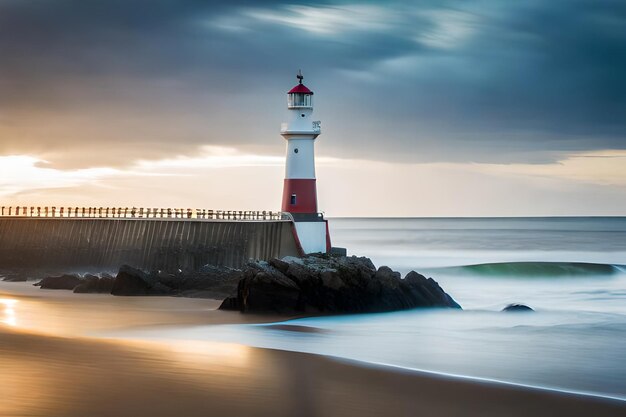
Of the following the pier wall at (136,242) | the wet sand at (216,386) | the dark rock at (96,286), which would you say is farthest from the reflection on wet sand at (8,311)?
the pier wall at (136,242)

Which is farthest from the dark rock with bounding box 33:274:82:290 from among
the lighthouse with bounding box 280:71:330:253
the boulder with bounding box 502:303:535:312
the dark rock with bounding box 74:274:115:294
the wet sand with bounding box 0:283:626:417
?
the boulder with bounding box 502:303:535:312

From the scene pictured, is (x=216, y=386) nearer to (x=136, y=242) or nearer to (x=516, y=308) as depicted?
(x=516, y=308)

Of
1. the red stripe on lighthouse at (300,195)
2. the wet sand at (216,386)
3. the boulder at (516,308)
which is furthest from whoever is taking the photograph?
A: the red stripe on lighthouse at (300,195)

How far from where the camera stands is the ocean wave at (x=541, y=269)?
35438mm

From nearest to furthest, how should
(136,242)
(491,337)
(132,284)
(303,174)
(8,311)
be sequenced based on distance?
(491,337), (8,311), (132,284), (303,174), (136,242)

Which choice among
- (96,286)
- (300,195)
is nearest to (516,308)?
(300,195)

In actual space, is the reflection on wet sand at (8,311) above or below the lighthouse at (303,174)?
below

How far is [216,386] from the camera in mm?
11328

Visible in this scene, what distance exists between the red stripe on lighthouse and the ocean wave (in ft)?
35.0

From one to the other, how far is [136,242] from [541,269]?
52.8 feet

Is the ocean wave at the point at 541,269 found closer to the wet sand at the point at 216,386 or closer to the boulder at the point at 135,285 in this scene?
the boulder at the point at 135,285

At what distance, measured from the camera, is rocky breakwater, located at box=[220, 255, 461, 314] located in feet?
62.5

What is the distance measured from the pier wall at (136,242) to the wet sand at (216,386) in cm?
1157

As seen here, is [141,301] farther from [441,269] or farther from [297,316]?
[441,269]
